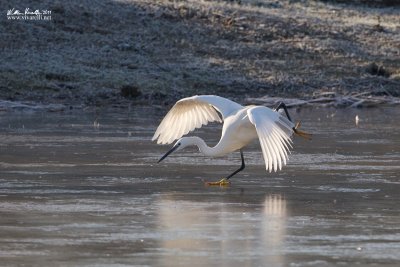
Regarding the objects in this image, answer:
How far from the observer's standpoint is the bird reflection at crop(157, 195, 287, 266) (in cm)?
832

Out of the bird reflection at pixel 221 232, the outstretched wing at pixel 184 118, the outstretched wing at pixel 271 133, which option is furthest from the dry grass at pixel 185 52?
the bird reflection at pixel 221 232

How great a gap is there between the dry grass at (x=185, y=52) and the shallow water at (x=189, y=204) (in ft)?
21.7

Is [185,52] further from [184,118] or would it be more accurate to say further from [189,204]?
[189,204]

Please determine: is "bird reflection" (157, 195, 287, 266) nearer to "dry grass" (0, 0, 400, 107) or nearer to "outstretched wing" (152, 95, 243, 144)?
"outstretched wing" (152, 95, 243, 144)

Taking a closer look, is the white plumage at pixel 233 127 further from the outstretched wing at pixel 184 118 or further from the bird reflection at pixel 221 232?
the bird reflection at pixel 221 232

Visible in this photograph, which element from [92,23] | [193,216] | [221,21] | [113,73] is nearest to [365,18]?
[221,21]

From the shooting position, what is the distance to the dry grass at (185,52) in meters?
25.8

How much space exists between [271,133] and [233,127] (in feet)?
4.60

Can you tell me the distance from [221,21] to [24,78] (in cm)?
812

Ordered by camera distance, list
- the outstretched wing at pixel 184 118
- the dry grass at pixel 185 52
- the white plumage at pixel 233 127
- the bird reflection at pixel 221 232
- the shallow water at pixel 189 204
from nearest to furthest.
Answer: the bird reflection at pixel 221 232, the shallow water at pixel 189 204, the white plumage at pixel 233 127, the outstretched wing at pixel 184 118, the dry grass at pixel 185 52

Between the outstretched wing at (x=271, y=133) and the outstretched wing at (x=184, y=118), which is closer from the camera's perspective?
the outstretched wing at (x=271, y=133)

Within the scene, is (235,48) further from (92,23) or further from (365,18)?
(365,18)

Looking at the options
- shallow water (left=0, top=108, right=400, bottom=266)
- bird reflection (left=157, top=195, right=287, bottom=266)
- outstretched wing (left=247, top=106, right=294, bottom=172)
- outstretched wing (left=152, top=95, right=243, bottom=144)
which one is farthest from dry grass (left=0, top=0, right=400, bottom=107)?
bird reflection (left=157, top=195, right=287, bottom=266)

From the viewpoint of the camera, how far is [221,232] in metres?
9.54
